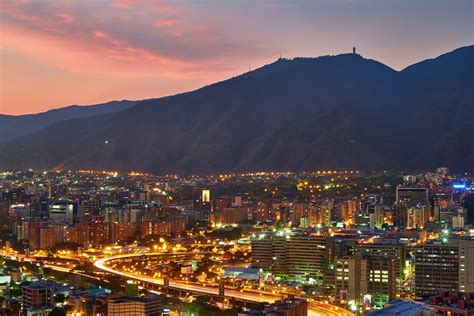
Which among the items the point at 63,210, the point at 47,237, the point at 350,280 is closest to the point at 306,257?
the point at 350,280

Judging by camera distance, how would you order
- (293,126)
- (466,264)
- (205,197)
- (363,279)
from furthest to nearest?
(293,126)
(205,197)
(363,279)
(466,264)

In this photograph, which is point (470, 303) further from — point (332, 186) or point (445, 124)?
point (445, 124)

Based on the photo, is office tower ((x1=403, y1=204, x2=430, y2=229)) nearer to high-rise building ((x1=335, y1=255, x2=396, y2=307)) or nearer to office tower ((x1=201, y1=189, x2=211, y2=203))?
office tower ((x1=201, y1=189, x2=211, y2=203))

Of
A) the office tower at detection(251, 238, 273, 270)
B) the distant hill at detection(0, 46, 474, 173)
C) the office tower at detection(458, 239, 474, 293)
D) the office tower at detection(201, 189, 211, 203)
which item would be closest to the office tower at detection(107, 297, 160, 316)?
the office tower at detection(458, 239, 474, 293)

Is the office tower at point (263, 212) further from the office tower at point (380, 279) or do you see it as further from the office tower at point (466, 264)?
the office tower at point (466, 264)

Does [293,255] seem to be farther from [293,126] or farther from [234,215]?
[293,126]

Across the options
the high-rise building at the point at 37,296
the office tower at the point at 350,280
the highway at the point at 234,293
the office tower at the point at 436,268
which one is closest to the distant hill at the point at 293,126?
the highway at the point at 234,293
